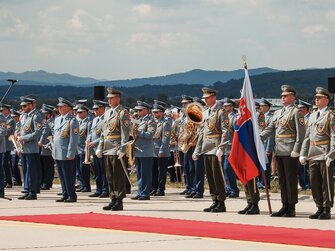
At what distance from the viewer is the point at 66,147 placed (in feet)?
70.2

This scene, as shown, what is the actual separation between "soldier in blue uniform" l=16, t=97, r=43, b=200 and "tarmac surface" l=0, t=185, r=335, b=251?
361 mm

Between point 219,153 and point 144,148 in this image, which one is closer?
point 219,153

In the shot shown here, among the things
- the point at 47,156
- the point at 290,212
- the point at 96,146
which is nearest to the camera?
the point at 290,212

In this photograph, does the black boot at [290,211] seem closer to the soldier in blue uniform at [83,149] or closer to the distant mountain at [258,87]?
the soldier in blue uniform at [83,149]

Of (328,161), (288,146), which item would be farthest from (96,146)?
(328,161)

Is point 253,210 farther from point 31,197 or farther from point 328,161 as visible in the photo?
point 31,197

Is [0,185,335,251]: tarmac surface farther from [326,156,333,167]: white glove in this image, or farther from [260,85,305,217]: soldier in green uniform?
[326,156,333,167]: white glove

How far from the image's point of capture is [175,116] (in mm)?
28188

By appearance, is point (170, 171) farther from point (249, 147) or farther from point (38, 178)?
point (249, 147)

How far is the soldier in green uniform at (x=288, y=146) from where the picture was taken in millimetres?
17656

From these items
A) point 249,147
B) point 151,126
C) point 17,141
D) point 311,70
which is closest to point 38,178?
point 17,141

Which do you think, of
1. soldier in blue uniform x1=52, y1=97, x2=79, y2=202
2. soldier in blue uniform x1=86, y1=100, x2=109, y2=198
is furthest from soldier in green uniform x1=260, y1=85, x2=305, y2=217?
soldier in blue uniform x1=86, y1=100, x2=109, y2=198

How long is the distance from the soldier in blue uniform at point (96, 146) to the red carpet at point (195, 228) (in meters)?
5.72

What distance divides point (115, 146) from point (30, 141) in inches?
156
